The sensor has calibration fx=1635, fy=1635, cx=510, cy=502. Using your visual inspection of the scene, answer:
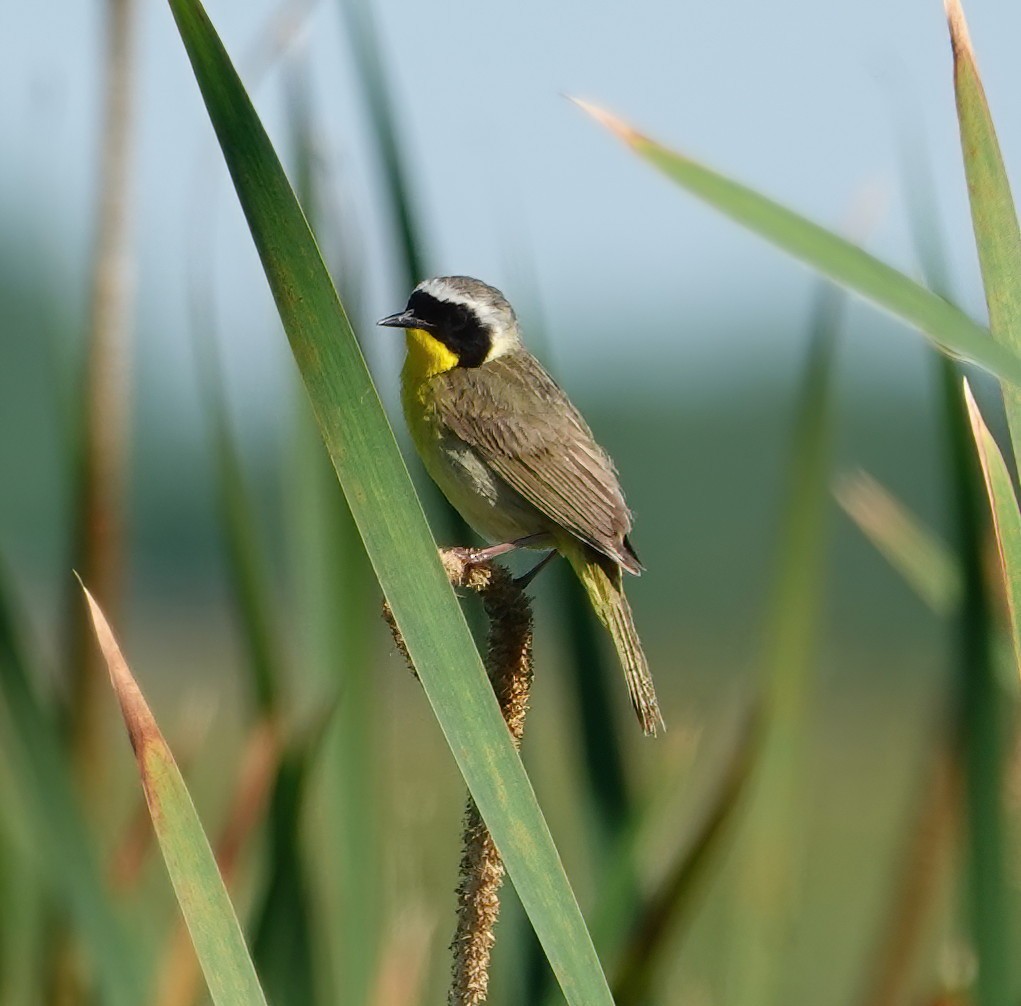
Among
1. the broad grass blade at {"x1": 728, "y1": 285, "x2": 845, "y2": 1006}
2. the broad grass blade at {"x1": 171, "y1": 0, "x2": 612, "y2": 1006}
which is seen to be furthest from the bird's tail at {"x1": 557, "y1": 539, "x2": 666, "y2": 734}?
the broad grass blade at {"x1": 171, "y1": 0, "x2": 612, "y2": 1006}

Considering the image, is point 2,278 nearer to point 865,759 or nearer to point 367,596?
point 865,759

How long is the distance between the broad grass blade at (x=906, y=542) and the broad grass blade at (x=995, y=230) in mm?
953

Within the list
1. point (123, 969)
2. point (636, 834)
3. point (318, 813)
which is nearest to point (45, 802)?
point (123, 969)

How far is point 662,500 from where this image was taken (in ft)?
65.0

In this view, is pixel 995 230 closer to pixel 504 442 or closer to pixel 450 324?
pixel 504 442

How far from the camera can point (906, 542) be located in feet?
7.36

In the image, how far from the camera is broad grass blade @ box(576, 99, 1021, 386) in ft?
3.57

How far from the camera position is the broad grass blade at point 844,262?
1.09 meters

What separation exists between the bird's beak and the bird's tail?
18.4 inches

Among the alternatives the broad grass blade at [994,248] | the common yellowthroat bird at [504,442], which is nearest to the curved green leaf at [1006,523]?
the broad grass blade at [994,248]

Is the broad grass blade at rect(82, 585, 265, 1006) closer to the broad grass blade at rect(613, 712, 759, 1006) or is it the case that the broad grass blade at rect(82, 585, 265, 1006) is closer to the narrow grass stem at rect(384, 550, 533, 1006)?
the narrow grass stem at rect(384, 550, 533, 1006)

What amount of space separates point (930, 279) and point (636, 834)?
27.9 inches

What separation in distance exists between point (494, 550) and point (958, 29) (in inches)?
40.1

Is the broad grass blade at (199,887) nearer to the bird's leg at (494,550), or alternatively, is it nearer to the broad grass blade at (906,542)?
the bird's leg at (494,550)
